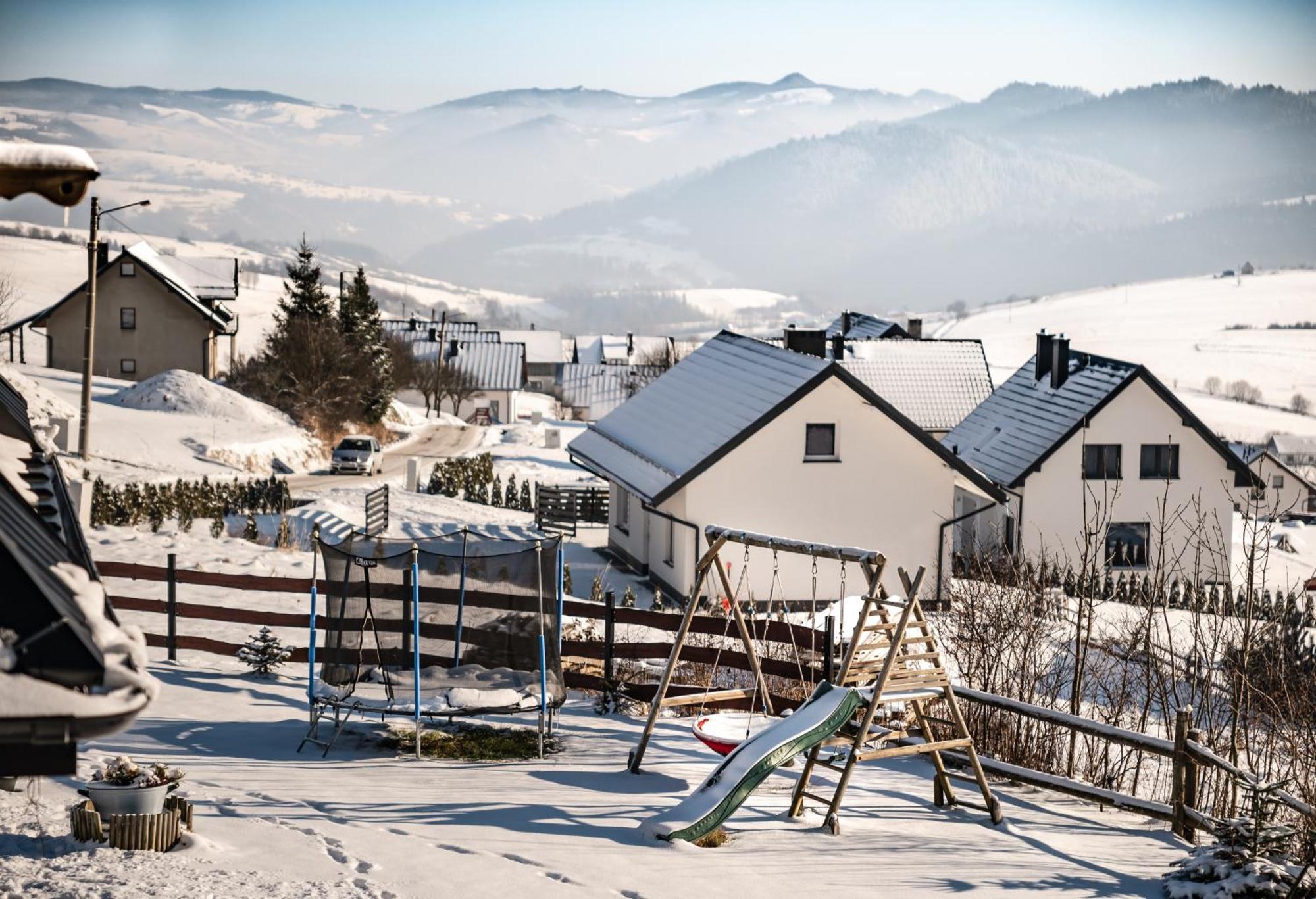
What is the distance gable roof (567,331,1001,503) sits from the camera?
94.0 feet

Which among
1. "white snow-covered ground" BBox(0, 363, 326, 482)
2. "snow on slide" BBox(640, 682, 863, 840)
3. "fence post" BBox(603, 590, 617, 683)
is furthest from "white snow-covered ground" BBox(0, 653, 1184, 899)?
"white snow-covered ground" BBox(0, 363, 326, 482)

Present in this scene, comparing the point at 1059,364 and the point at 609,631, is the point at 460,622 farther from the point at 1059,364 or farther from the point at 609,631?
the point at 1059,364

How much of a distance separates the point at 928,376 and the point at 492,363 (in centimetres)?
4325

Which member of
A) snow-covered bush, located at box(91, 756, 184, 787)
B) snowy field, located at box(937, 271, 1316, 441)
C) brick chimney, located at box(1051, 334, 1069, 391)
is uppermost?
snowy field, located at box(937, 271, 1316, 441)

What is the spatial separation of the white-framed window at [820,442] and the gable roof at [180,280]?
3791 centimetres

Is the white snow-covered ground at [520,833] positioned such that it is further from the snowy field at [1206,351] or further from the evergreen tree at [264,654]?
the snowy field at [1206,351]

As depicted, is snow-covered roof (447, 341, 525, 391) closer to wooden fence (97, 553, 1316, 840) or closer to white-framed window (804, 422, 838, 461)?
white-framed window (804, 422, 838, 461)

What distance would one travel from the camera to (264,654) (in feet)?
50.9

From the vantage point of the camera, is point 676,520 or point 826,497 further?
point 826,497

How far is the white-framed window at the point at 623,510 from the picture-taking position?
107ft

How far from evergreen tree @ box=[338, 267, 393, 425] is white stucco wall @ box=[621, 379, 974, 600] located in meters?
31.6

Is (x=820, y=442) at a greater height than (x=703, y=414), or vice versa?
(x=703, y=414)

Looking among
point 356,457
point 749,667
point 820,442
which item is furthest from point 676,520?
point 356,457

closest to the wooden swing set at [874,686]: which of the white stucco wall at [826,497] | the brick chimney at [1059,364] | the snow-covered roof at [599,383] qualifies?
the white stucco wall at [826,497]
